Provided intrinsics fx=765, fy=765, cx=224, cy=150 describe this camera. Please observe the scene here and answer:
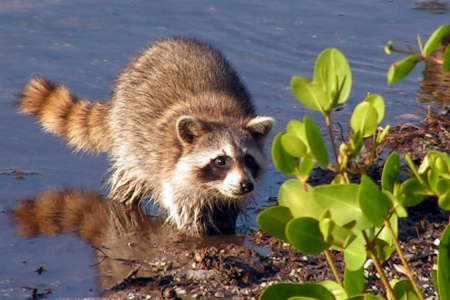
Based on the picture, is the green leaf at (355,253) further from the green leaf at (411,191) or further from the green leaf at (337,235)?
the green leaf at (411,191)

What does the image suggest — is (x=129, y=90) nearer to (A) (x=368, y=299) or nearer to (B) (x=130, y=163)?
(B) (x=130, y=163)

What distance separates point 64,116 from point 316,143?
4.50m

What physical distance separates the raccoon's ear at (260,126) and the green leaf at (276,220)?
3100mm

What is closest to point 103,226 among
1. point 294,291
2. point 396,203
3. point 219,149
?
point 219,149

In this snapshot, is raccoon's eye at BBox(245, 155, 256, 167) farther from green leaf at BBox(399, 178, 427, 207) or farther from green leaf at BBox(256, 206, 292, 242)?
green leaf at BBox(399, 178, 427, 207)

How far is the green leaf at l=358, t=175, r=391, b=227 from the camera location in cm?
144

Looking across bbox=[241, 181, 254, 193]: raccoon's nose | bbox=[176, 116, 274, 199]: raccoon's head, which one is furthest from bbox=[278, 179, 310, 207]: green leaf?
bbox=[176, 116, 274, 199]: raccoon's head

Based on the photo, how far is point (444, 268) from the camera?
5.21 feet

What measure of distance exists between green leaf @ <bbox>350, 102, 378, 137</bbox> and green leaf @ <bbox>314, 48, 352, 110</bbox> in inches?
1.7

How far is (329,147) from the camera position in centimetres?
579

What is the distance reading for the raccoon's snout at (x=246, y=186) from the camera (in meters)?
4.51

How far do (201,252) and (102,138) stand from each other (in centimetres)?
200

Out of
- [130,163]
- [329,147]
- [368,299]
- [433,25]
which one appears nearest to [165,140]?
[130,163]

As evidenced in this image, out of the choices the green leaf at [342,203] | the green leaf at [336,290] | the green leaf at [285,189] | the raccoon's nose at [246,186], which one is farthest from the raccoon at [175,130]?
the green leaf at [342,203]
